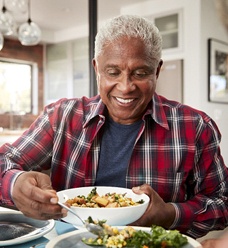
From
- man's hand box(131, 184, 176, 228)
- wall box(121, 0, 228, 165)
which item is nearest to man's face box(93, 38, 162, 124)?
man's hand box(131, 184, 176, 228)

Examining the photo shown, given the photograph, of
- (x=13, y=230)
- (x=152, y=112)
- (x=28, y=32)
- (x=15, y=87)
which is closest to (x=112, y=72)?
(x=152, y=112)

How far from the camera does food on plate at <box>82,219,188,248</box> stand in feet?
2.54

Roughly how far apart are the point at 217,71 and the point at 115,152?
3739 mm

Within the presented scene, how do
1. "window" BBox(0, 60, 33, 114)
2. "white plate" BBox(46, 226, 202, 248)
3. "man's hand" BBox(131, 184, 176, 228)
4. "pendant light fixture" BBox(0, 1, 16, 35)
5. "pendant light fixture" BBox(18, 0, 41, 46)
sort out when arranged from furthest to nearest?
"window" BBox(0, 60, 33, 114) → "pendant light fixture" BBox(18, 0, 41, 46) → "pendant light fixture" BBox(0, 1, 16, 35) → "man's hand" BBox(131, 184, 176, 228) → "white plate" BBox(46, 226, 202, 248)

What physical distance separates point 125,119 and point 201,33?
3451 mm

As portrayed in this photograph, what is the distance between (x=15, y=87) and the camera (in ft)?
23.5

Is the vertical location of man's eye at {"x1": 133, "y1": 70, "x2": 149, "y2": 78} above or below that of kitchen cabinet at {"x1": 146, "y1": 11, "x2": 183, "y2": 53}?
below

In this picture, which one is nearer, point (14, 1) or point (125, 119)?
point (125, 119)

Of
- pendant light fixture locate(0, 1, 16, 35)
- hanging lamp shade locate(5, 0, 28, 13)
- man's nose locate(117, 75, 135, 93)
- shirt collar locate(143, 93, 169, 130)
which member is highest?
hanging lamp shade locate(5, 0, 28, 13)

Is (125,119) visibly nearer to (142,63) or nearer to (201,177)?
(142,63)

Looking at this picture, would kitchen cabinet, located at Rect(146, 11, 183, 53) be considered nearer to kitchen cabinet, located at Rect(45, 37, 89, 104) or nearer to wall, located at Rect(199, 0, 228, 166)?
wall, located at Rect(199, 0, 228, 166)

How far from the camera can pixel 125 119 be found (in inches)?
56.6

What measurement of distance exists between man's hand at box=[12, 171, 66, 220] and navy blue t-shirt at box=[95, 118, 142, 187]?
347 mm

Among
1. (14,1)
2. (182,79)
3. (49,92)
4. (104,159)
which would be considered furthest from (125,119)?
(49,92)
